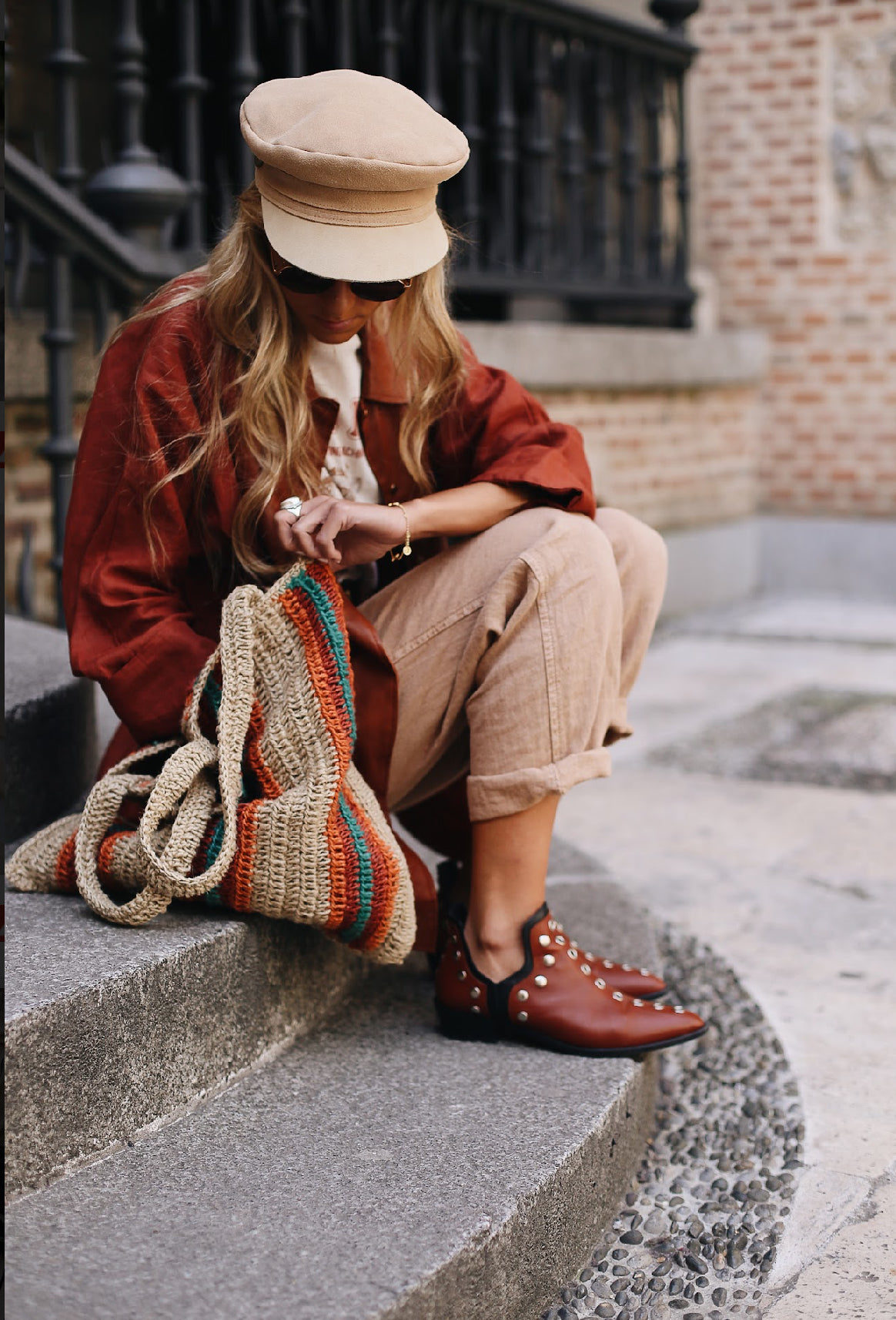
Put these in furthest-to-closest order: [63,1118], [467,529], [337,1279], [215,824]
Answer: [467,529]
[215,824]
[63,1118]
[337,1279]

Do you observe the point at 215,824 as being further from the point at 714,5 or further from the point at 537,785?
the point at 714,5

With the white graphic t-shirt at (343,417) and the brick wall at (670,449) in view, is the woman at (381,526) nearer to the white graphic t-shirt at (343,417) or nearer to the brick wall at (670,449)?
the white graphic t-shirt at (343,417)

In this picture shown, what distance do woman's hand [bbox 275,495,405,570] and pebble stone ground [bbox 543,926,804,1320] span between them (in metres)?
0.92

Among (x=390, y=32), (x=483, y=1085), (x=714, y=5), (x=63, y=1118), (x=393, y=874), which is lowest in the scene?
(x=483, y=1085)

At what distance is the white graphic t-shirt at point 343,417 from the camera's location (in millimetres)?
2027

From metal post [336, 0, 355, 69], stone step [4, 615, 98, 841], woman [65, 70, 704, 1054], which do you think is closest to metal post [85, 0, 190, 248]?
metal post [336, 0, 355, 69]

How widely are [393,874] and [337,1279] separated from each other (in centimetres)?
53

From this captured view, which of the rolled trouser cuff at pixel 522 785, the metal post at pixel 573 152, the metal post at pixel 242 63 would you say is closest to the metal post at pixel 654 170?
the metal post at pixel 573 152

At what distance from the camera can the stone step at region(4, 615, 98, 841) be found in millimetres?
2240

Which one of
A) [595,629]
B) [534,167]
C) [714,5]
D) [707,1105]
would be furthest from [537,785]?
[714,5]

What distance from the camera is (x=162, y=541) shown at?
1.85 metres

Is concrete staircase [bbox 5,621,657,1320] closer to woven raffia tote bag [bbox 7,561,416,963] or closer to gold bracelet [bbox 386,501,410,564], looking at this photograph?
woven raffia tote bag [bbox 7,561,416,963]

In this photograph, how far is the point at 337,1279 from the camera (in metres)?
1.39

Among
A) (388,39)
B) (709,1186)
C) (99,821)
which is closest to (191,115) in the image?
(388,39)
